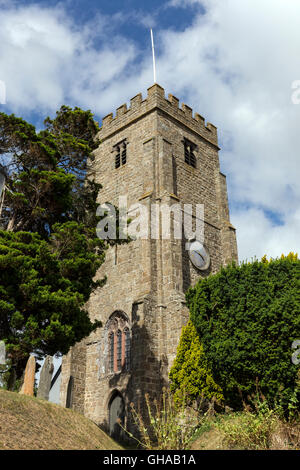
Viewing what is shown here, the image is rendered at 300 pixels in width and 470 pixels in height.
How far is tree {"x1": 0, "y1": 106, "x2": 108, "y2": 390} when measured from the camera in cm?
1188

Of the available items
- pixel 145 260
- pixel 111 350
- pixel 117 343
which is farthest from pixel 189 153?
pixel 111 350

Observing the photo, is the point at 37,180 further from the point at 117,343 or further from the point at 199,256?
the point at 199,256

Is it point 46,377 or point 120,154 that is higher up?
point 120,154

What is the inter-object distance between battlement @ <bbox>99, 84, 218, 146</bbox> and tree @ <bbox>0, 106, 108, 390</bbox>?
399 inches

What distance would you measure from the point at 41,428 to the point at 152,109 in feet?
61.8

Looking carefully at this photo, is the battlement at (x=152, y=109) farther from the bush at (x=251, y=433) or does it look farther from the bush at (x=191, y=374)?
the bush at (x=251, y=433)

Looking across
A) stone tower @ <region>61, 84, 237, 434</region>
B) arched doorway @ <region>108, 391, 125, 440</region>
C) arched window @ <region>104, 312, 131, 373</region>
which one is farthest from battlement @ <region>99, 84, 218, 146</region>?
arched doorway @ <region>108, 391, 125, 440</region>

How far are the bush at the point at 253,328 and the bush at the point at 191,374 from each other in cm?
129

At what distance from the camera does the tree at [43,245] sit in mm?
11875

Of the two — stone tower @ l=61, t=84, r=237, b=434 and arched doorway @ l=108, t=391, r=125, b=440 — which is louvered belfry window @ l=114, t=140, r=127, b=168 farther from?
arched doorway @ l=108, t=391, r=125, b=440

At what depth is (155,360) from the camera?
57.4 feet

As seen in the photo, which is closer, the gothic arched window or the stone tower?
the stone tower

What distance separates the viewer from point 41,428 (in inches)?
371
